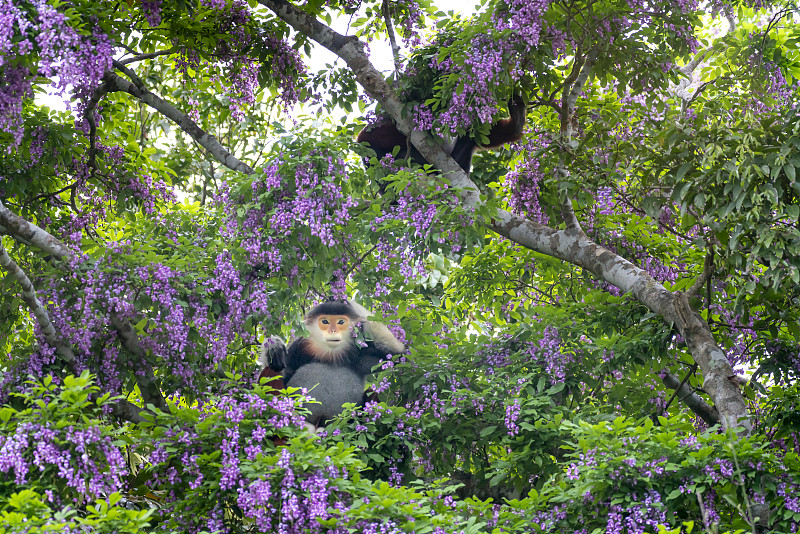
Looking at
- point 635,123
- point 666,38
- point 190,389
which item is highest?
point 666,38

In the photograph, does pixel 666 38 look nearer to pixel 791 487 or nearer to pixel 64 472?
pixel 791 487

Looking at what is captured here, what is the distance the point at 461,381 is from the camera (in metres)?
6.54

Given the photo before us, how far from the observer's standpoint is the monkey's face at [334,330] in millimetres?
6954

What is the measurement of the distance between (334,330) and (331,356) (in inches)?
8.4

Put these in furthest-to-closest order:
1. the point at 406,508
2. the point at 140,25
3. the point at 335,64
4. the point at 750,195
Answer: the point at 335,64, the point at 140,25, the point at 750,195, the point at 406,508

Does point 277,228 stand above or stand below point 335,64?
below

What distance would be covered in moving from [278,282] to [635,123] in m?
3.47

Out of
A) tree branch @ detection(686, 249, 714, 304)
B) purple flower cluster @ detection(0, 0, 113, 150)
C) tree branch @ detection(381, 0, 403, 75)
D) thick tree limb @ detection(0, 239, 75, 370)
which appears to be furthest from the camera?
tree branch @ detection(381, 0, 403, 75)

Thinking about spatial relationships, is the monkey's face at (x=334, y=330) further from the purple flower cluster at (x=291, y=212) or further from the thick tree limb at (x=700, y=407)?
the thick tree limb at (x=700, y=407)

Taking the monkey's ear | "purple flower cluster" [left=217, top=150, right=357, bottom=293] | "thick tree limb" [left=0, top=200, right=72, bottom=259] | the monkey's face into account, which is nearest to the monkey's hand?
"purple flower cluster" [left=217, top=150, right=357, bottom=293]

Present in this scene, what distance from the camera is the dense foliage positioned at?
15.0ft

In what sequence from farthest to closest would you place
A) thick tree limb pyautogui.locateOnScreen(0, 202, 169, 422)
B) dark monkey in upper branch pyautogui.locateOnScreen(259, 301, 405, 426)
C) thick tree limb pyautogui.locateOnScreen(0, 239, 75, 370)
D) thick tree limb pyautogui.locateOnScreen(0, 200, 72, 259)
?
dark monkey in upper branch pyautogui.locateOnScreen(259, 301, 405, 426) < thick tree limb pyautogui.locateOnScreen(0, 200, 72, 259) < thick tree limb pyautogui.locateOnScreen(0, 202, 169, 422) < thick tree limb pyautogui.locateOnScreen(0, 239, 75, 370)

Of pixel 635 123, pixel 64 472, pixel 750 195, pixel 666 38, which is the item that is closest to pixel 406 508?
pixel 64 472

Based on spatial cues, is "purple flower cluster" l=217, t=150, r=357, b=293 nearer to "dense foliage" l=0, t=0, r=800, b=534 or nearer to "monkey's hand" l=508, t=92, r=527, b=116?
"dense foliage" l=0, t=0, r=800, b=534
